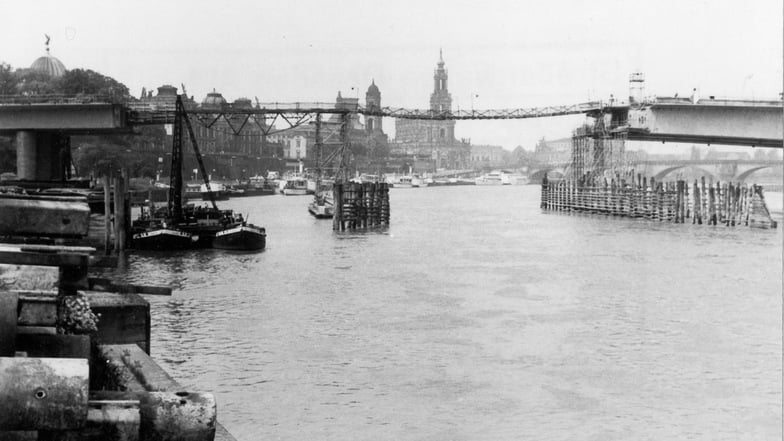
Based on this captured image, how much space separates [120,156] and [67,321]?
89.0 m

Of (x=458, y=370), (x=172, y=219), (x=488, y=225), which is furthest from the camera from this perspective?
(x=488, y=225)

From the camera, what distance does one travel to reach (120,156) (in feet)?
306

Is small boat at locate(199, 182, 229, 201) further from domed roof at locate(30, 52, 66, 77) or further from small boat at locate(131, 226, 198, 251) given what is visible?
small boat at locate(131, 226, 198, 251)

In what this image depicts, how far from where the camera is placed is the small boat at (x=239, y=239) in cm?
4625

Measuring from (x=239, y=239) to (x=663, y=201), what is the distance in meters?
37.9

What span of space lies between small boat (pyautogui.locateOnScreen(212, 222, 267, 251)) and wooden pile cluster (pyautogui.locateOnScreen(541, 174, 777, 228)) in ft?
108

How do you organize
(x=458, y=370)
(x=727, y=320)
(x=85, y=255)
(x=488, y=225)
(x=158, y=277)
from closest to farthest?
(x=85, y=255), (x=458, y=370), (x=727, y=320), (x=158, y=277), (x=488, y=225)

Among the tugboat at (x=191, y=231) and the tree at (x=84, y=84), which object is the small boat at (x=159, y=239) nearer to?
the tugboat at (x=191, y=231)

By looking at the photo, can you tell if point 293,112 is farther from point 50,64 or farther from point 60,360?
point 50,64

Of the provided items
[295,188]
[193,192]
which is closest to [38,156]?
[193,192]

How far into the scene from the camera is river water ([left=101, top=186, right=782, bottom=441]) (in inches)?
611

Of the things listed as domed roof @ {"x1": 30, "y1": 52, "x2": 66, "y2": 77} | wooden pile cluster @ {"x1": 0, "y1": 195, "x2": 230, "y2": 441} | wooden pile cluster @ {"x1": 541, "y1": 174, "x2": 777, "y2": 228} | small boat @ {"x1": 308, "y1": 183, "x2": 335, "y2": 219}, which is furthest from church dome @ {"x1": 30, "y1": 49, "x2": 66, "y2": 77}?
wooden pile cluster @ {"x1": 0, "y1": 195, "x2": 230, "y2": 441}

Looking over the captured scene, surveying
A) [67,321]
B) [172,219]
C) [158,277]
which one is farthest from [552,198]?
[67,321]

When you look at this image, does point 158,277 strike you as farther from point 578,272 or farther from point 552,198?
point 552,198
